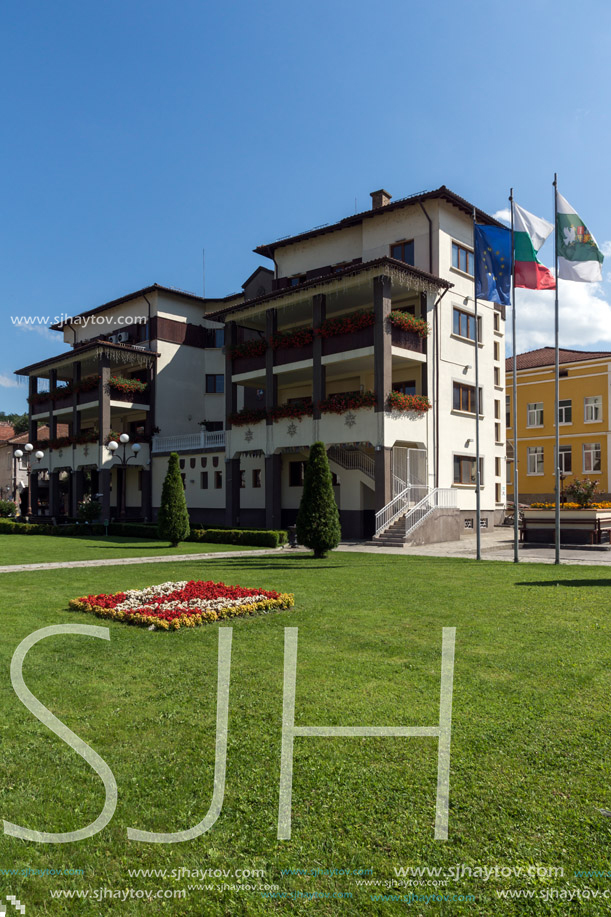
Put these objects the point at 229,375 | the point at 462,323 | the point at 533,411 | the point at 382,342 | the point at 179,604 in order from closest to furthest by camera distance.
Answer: the point at 179,604
the point at 382,342
the point at 462,323
the point at 229,375
the point at 533,411

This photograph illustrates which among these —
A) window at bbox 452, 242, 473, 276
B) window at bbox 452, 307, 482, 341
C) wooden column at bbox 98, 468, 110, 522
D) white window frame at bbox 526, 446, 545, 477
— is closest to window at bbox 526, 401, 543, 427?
white window frame at bbox 526, 446, 545, 477

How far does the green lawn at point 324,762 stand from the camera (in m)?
3.14

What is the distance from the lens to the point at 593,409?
152ft

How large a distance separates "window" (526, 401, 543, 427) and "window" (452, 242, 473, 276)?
21121mm

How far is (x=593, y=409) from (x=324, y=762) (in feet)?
156

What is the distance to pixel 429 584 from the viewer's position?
13.0 m

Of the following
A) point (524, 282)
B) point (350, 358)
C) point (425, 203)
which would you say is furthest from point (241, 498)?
point (524, 282)

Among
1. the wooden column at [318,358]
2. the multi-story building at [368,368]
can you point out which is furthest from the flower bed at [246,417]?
the wooden column at [318,358]

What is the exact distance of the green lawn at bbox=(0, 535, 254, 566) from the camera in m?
19.5

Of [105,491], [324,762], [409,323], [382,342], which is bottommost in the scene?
[324,762]

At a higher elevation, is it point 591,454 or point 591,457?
point 591,454

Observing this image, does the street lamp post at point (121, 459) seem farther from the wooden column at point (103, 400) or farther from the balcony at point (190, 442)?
the balcony at point (190, 442)

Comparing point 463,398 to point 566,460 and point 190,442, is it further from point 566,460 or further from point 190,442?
point 566,460

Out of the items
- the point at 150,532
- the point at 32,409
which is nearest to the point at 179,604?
the point at 150,532
